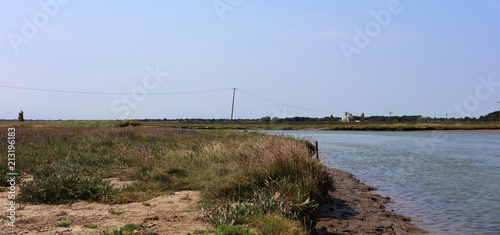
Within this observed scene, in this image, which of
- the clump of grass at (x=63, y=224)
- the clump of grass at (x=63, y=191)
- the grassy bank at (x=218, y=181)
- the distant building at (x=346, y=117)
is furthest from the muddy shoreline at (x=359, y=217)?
the distant building at (x=346, y=117)

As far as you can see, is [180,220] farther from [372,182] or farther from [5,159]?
[372,182]

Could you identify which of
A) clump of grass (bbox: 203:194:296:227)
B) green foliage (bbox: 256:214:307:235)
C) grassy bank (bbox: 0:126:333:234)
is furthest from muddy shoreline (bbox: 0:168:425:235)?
green foliage (bbox: 256:214:307:235)

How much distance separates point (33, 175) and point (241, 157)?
7.27 metres

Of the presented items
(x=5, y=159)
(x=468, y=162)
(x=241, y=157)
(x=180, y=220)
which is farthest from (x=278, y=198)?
(x=468, y=162)

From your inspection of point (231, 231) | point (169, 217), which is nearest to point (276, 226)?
point (231, 231)

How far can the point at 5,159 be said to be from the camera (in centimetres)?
1423

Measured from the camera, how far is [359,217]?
10.3 metres

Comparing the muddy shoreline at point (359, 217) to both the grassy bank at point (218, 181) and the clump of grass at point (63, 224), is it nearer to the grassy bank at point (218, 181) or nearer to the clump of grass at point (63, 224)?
the grassy bank at point (218, 181)

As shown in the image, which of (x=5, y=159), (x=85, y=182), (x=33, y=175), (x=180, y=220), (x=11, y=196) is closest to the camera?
(x=180, y=220)

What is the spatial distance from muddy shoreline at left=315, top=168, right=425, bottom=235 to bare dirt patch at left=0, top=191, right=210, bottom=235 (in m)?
3.06

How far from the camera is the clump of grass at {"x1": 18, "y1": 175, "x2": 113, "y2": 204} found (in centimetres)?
926

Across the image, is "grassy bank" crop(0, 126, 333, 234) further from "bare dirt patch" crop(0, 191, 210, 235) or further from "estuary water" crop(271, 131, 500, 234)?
"estuary water" crop(271, 131, 500, 234)

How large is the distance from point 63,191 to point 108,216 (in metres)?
2.54

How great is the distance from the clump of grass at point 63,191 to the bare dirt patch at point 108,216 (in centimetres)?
35
